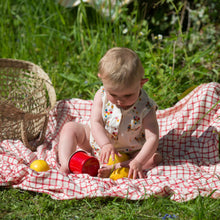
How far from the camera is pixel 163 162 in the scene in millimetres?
2590

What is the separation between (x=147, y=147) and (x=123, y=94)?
16.7 inches

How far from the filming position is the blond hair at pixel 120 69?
2.07 metres

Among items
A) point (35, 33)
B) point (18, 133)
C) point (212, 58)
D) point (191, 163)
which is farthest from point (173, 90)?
point (35, 33)

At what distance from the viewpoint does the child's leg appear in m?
2.46

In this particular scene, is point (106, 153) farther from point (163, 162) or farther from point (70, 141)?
point (163, 162)

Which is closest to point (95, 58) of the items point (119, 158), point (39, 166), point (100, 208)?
point (119, 158)

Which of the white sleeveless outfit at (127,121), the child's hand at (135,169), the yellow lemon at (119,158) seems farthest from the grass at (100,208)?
the white sleeveless outfit at (127,121)

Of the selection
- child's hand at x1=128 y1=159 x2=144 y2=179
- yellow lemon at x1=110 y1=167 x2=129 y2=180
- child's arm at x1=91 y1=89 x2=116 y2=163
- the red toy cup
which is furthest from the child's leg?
child's hand at x1=128 y1=159 x2=144 y2=179

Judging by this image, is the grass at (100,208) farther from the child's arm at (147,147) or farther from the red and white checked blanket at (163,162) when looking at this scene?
the child's arm at (147,147)

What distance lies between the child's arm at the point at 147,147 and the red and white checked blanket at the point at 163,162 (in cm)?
8

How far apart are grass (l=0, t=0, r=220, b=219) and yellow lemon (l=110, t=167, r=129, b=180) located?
0.24 metres

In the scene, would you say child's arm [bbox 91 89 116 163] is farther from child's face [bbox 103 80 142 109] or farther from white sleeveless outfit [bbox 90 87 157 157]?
child's face [bbox 103 80 142 109]

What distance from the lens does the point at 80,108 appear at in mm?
3168

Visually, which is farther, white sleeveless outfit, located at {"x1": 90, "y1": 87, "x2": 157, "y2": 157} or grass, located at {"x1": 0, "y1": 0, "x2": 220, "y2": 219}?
white sleeveless outfit, located at {"x1": 90, "y1": 87, "x2": 157, "y2": 157}
